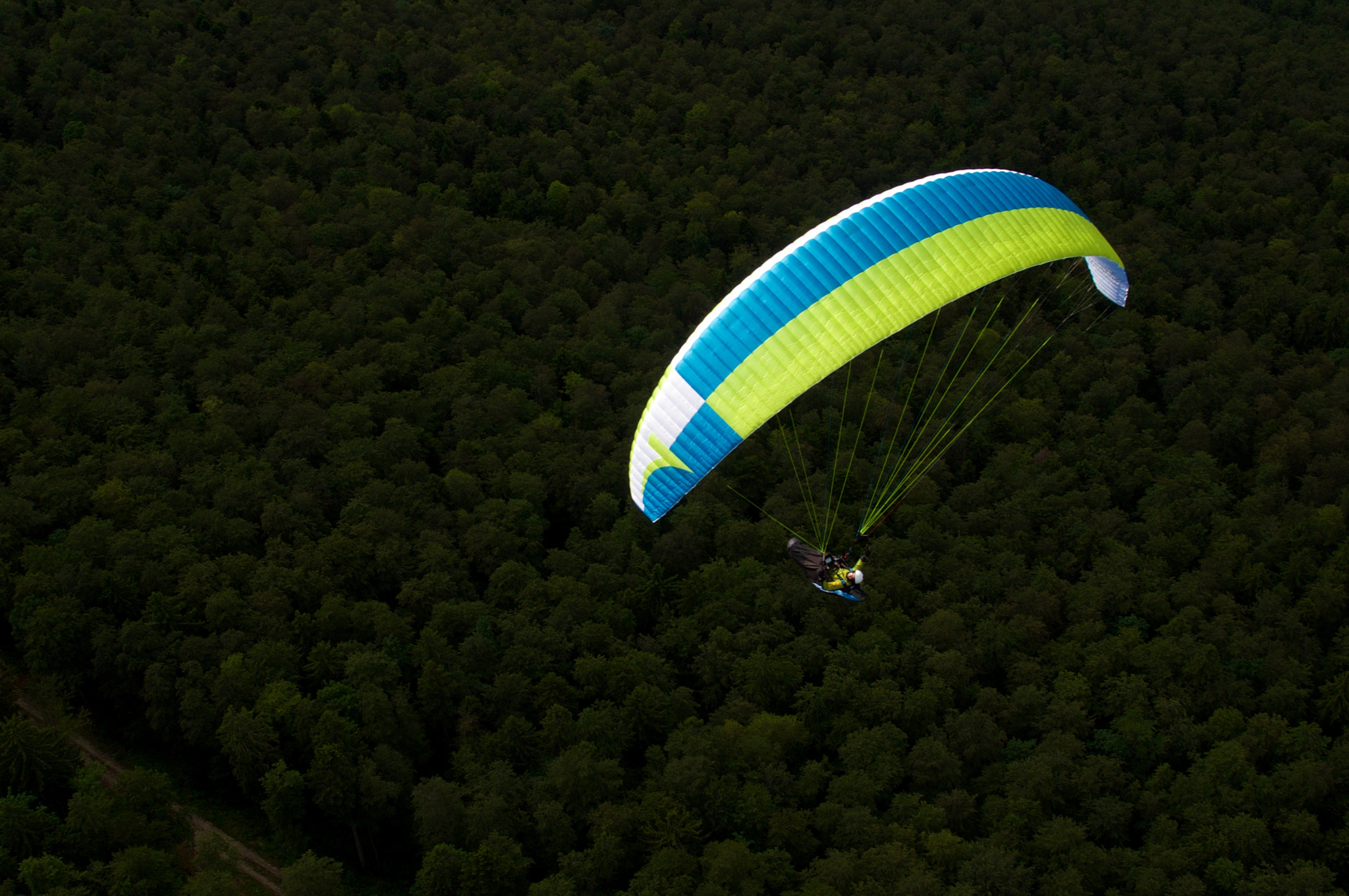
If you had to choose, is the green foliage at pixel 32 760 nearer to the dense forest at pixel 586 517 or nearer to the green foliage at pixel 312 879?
the dense forest at pixel 586 517

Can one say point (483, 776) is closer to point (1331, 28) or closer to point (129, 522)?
point (129, 522)

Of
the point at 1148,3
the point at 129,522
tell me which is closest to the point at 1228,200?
the point at 1148,3

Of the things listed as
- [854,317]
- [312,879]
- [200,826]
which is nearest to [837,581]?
[854,317]

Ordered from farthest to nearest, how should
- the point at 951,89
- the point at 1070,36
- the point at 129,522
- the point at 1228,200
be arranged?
the point at 1070,36, the point at 951,89, the point at 1228,200, the point at 129,522

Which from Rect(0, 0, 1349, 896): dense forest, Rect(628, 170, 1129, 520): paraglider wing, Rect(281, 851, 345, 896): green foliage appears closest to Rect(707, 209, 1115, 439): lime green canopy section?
Rect(628, 170, 1129, 520): paraglider wing

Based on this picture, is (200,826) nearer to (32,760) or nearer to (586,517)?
(32,760)

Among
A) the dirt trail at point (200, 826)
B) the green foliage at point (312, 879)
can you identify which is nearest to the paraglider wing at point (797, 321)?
the green foliage at point (312, 879)
